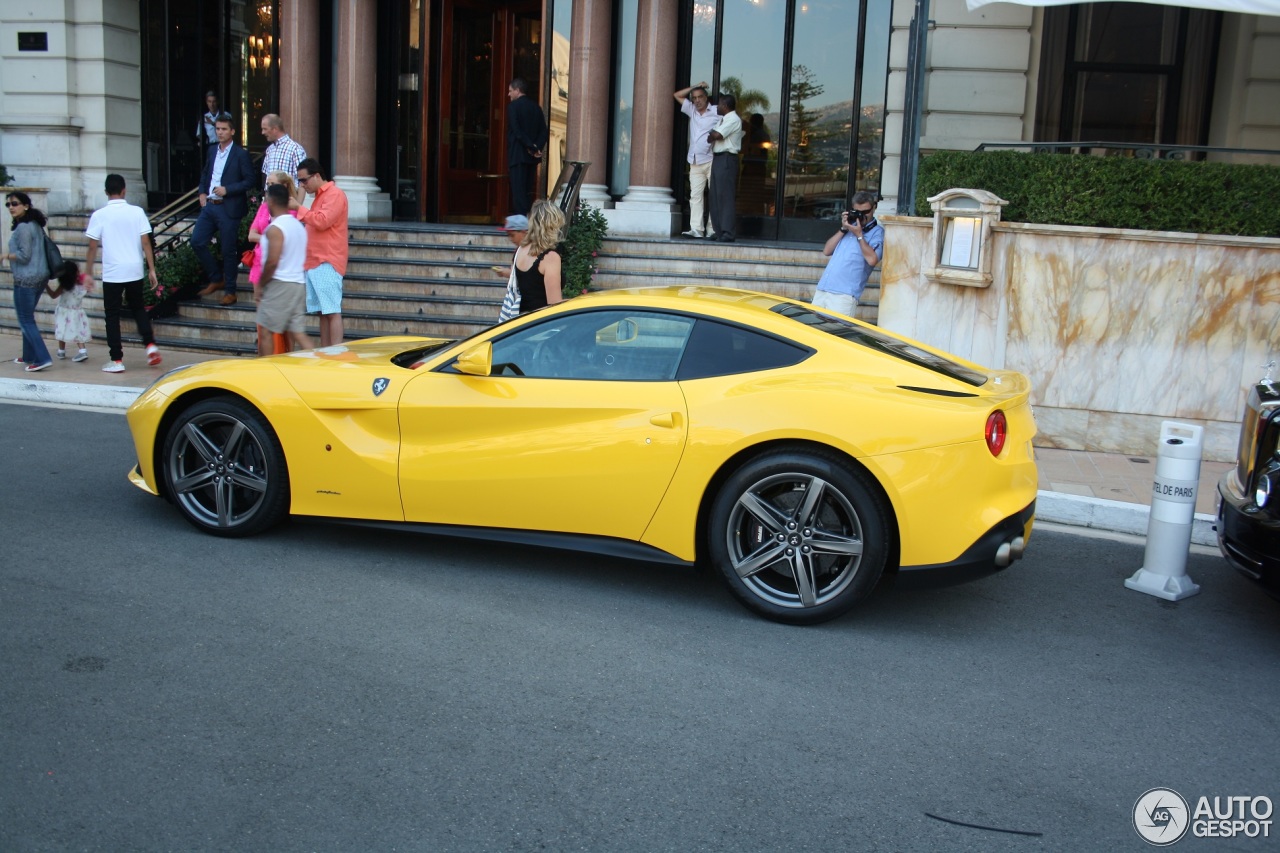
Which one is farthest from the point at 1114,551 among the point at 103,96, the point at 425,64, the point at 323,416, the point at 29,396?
the point at 103,96

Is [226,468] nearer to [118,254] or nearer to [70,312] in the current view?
[118,254]

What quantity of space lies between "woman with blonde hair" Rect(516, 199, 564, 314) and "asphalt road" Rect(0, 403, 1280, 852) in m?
2.45

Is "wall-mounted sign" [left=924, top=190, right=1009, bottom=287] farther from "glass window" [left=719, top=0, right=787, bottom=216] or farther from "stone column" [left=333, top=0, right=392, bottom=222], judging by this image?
"stone column" [left=333, top=0, right=392, bottom=222]

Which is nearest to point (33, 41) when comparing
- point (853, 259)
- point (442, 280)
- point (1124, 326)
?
point (442, 280)

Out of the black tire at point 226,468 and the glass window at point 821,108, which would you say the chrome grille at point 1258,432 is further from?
the glass window at point 821,108

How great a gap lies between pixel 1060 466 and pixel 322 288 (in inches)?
238

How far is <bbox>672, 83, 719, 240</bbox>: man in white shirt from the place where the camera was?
45.0ft

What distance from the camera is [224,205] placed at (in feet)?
40.5

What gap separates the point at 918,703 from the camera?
4.48m

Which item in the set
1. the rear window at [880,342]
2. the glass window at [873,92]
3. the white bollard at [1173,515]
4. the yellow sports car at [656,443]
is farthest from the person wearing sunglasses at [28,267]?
the glass window at [873,92]

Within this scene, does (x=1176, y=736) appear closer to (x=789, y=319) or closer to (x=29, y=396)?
(x=789, y=319)

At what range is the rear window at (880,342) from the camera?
18.0 ft

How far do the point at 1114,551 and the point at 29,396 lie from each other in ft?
27.8

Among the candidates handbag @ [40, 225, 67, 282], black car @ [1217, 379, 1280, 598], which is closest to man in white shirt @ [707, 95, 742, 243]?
handbag @ [40, 225, 67, 282]
